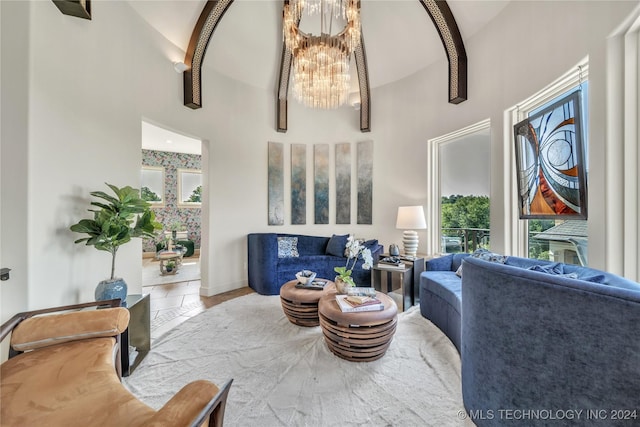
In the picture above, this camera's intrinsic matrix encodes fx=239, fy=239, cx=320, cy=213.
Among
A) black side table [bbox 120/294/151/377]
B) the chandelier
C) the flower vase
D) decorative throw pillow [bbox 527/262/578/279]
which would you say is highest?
the chandelier

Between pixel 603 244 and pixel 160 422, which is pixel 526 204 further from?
pixel 160 422

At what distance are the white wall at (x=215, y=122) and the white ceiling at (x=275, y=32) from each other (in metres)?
0.19

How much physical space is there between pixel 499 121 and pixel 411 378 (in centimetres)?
293

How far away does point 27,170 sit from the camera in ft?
5.67

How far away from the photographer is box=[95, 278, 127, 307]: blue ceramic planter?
1921 millimetres

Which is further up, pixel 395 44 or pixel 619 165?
pixel 395 44

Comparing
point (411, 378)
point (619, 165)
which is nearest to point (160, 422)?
point (411, 378)

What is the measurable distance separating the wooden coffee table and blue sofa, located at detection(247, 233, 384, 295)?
1148 mm

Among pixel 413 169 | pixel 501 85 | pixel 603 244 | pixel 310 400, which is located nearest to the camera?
pixel 310 400

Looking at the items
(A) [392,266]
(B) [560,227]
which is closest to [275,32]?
(A) [392,266]

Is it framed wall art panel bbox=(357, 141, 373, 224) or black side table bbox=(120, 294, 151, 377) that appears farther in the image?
framed wall art panel bbox=(357, 141, 373, 224)

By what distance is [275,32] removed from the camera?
12.6ft

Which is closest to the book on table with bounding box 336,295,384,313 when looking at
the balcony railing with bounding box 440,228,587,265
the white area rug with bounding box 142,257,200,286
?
the balcony railing with bounding box 440,228,587,265

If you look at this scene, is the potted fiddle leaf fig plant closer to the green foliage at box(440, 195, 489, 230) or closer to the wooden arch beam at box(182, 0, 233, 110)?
the wooden arch beam at box(182, 0, 233, 110)
